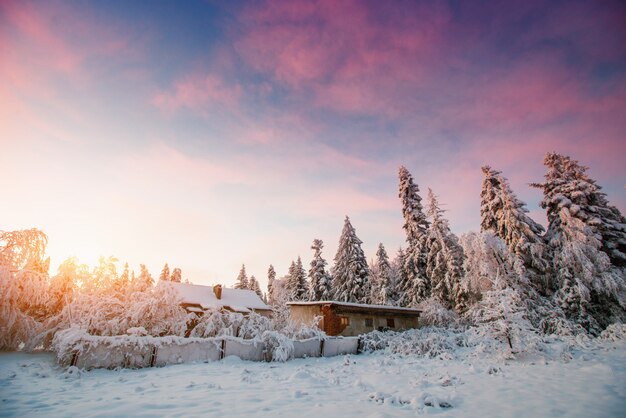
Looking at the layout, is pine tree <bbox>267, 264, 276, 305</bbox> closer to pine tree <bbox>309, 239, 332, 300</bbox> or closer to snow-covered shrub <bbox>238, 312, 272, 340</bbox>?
pine tree <bbox>309, 239, 332, 300</bbox>

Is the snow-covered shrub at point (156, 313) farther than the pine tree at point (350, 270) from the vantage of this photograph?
No

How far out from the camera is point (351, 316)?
929 inches

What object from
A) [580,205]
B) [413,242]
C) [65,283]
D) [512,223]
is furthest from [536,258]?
[65,283]

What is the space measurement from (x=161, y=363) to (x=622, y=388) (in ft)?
47.7

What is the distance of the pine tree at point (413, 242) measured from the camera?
31.6 metres

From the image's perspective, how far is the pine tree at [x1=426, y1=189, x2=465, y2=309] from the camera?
28344 mm

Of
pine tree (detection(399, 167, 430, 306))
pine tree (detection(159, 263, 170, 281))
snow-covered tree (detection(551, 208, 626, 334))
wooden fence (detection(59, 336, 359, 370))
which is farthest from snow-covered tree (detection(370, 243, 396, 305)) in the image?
pine tree (detection(159, 263, 170, 281))

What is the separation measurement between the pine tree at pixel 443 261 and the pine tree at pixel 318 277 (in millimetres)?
14264

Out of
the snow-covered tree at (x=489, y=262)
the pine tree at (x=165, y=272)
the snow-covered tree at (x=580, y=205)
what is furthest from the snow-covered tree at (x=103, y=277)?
the pine tree at (x=165, y=272)

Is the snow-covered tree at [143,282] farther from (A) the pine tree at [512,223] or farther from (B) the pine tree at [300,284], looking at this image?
(B) the pine tree at [300,284]

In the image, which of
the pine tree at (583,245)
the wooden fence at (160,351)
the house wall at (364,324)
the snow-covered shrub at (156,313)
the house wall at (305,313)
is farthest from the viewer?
the house wall at (305,313)

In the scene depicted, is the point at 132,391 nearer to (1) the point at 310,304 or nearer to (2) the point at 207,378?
(2) the point at 207,378

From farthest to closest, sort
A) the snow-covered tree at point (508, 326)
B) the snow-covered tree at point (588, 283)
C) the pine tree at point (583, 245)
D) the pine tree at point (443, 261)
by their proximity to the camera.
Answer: the pine tree at point (443, 261) < the pine tree at point (583, 245) < the snow-covered tree at point (588, 283) < the snow-covered tree at point (508, 326)

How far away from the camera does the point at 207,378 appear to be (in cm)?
920
